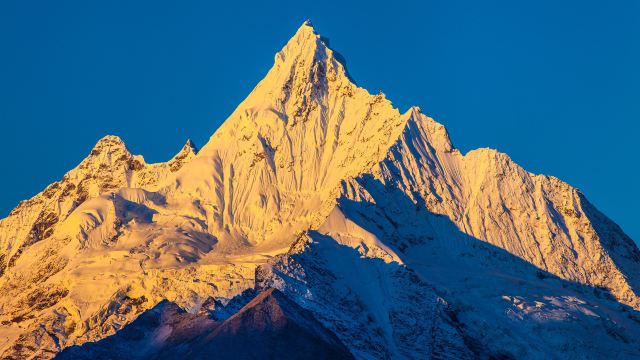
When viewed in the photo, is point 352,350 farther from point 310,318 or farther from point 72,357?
point 72,357

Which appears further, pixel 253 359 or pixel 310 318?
pixel 310 318

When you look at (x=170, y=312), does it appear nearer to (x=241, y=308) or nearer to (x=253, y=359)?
(x=241, y=308)

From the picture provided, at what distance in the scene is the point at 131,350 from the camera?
174000 mm

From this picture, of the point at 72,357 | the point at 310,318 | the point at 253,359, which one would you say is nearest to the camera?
the point at 253,359

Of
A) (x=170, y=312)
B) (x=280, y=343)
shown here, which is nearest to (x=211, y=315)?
(x=170, y=312)

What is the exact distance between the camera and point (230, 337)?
164 metres

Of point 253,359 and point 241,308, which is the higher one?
point 241,308

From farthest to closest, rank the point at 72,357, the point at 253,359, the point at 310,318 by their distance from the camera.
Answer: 1. the point at 310,318
2. the point at 72,357
3. the point at 253,359

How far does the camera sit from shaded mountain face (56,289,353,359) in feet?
533

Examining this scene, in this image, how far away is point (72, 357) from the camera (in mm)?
171500

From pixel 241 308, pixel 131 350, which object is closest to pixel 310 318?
pixel 241 308

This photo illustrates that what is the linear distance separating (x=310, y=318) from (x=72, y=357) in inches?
1003

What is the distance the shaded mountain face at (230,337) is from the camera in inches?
6398

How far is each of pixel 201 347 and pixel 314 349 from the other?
34.2 ft
